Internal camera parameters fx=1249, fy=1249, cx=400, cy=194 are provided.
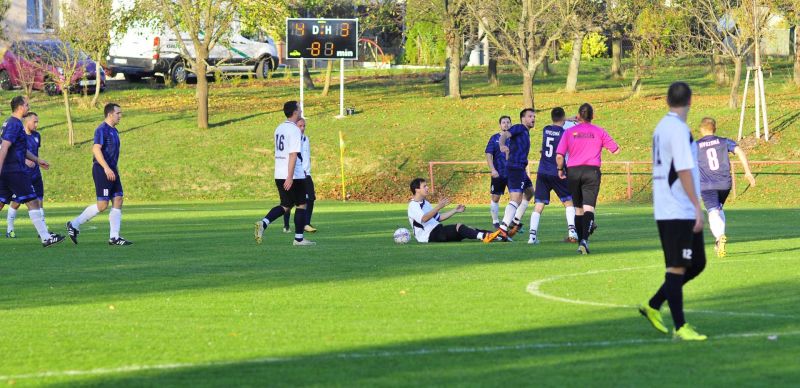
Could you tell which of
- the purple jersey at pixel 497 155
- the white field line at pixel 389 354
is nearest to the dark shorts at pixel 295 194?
the purple jersey at pixel 497 155

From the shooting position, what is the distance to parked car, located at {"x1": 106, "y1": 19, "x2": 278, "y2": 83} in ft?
158

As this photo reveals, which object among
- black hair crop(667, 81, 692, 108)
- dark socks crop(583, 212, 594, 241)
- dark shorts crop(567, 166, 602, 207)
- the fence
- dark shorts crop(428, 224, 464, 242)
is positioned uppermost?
black hair crop(667, 81, 692, 108)

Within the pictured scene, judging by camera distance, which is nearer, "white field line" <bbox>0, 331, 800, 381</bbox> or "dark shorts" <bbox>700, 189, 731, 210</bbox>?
"white field line" <bbox>0, 331, 800, 381</bbox>

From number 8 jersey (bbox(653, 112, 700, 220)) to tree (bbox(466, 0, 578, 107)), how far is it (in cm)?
3036

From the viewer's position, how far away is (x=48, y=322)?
10195 mm

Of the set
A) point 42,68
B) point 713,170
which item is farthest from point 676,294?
point 42,68

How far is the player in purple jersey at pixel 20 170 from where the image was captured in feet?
56.9

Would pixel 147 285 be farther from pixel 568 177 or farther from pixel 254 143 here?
pixel 254 143

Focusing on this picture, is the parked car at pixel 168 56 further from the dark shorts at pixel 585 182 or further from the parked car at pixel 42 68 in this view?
the dark shorts at pixel 585 182

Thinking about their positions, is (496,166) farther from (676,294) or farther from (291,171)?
(676,294)

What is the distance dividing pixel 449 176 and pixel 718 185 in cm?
2076

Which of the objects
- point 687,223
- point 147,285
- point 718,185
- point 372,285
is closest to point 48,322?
point 147,285

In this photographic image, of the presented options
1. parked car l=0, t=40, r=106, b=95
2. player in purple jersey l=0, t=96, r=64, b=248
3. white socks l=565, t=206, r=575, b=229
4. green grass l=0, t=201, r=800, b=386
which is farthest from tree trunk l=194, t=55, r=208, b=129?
white socks l=565, t=206, r=575, b=229

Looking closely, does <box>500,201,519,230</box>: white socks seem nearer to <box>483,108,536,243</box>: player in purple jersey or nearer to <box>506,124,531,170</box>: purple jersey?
<box>483,108,536,243</box>: player in purple jersey
